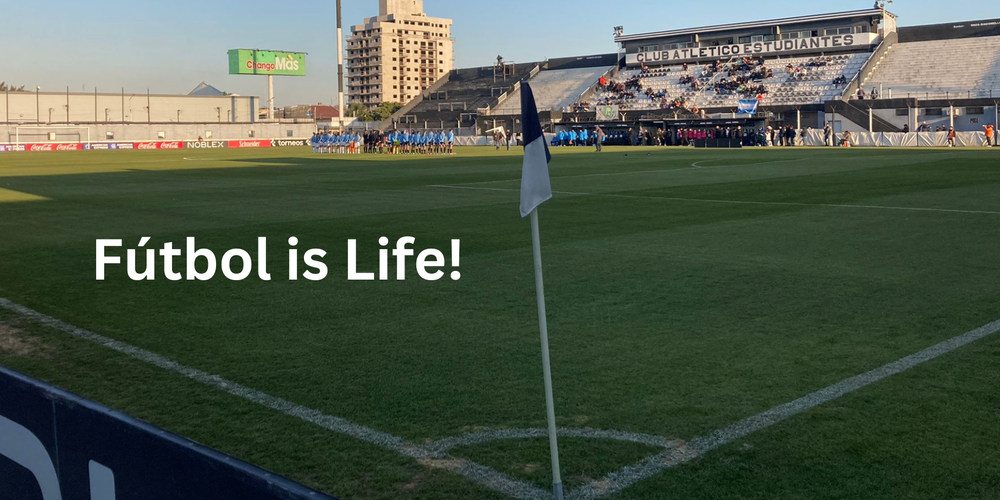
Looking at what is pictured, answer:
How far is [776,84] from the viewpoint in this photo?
245 feet

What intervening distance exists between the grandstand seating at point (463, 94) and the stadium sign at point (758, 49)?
13.7 metres

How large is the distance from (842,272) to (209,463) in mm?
8842

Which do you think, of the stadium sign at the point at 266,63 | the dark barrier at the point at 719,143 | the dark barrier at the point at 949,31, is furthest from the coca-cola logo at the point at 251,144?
the dark barrier at the point at 949,31

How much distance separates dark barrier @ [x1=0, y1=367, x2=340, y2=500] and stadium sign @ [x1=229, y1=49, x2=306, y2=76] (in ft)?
406

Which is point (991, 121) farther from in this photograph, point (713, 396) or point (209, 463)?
point (209, 463)

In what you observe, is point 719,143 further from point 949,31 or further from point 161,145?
point 161,145

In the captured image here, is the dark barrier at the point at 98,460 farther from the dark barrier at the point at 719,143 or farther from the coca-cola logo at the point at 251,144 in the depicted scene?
the coca-cola logo at the point at 251,144

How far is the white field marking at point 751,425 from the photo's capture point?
14.6 ft

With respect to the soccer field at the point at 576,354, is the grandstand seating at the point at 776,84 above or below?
above

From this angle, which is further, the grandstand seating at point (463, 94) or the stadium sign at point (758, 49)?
the grandstand seating at point (463, 94)

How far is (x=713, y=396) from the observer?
19.1 feet

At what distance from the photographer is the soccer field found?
470 centimetres

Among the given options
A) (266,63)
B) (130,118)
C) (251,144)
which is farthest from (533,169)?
(266,63)

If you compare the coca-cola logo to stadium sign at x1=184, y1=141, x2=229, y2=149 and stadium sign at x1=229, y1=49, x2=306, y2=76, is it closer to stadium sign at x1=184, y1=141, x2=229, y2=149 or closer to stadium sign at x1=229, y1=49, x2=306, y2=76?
stadium sign at x1=184, y1=141, x2=229, y2=149
